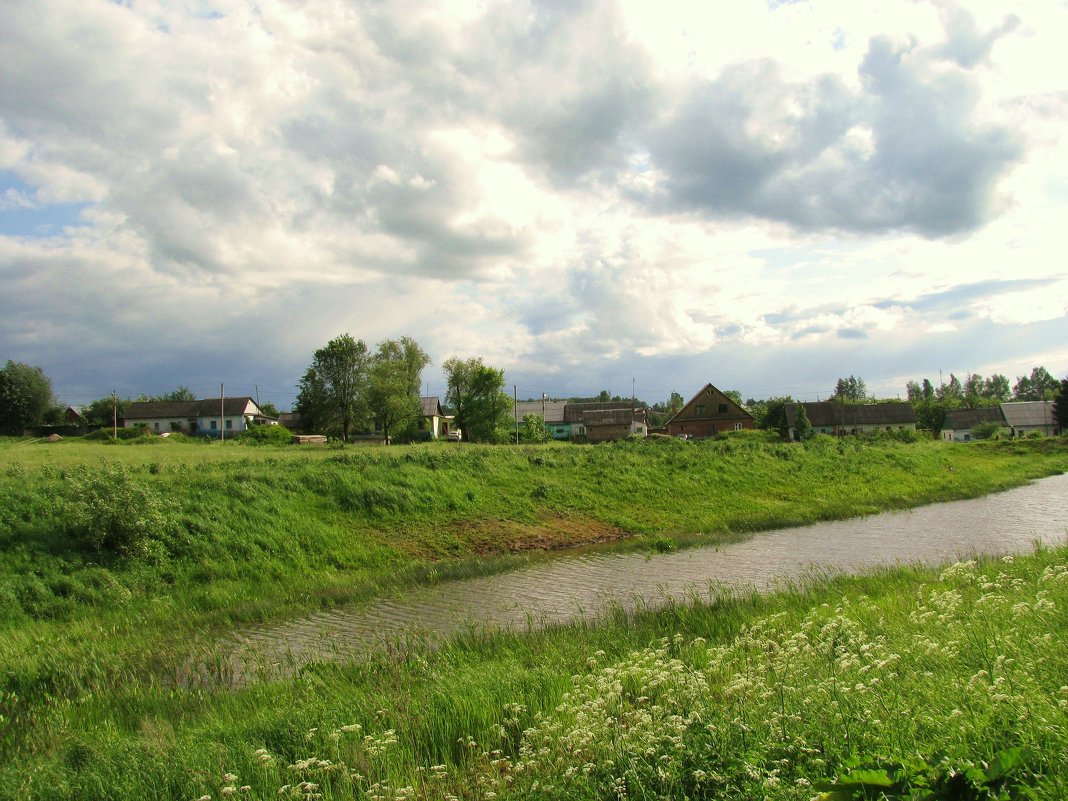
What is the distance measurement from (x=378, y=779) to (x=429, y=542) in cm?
1891

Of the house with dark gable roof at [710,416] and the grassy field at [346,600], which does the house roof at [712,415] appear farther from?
the grassy field at [346,600]

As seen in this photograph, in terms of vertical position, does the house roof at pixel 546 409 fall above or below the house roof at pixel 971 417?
above

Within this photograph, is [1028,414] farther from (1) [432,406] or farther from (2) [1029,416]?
(1) [432,406]

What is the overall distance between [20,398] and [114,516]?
83647mm

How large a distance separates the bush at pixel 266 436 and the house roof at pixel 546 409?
47026mm

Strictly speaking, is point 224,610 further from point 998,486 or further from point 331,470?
point 998,486

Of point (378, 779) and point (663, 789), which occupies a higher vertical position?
point (663, 789)

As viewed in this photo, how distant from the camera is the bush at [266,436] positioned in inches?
2569

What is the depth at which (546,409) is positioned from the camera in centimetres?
11775

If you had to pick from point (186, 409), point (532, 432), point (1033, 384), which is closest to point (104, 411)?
point (186, 409)

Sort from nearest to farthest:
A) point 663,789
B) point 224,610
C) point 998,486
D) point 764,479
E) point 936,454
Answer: point 663,789, point 224,610, point 764,479, point 998,486, point 936,454

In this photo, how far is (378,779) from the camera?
5871 millimetres

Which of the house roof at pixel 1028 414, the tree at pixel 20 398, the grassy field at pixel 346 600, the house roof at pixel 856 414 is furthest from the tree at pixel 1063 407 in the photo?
the tree at pixel 20 398

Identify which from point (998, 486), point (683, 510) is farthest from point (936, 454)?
point (683, 510)
